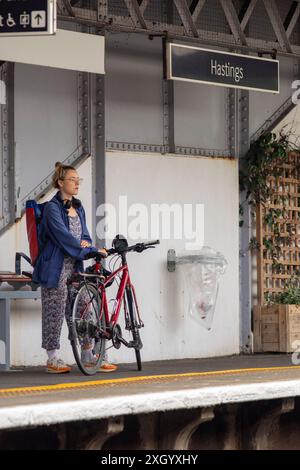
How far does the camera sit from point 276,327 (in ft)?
47.3

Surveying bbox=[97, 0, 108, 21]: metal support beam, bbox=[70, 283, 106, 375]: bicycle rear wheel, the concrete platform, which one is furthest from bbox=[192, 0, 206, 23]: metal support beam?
the concrete platform

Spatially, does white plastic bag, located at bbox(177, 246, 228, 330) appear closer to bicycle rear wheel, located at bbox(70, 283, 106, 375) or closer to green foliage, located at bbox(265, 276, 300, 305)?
green foliage, located at bbox(265, 276, 300, 305)

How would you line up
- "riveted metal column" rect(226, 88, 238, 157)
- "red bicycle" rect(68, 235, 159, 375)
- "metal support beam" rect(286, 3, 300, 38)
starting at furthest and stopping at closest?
"riveted metal column" rect(226, 88, 238, 157), "metal support beam" rect(286, 3, 300, 38), "red bicycle" rect(68, 235, 159, 375)

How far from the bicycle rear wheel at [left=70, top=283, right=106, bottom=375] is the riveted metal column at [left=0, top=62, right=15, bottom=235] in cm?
226

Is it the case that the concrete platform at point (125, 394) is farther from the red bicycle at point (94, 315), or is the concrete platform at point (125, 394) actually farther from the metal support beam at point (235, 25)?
the metal support beam at point (235, 25)

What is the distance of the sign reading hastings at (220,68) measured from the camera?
489 inches

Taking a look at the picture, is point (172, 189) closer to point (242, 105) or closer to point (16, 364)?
point (242, 105)

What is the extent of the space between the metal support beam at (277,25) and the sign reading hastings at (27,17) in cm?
424

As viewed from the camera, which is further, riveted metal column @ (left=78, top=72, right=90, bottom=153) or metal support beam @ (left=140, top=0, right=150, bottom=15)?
riveted metal column @ (left=78, top=72, right=90, bottom=153)

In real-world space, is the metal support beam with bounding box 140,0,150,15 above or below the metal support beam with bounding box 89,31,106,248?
above

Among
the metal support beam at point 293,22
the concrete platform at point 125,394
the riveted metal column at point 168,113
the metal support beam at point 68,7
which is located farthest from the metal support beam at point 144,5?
the concrete platform at point 125,394

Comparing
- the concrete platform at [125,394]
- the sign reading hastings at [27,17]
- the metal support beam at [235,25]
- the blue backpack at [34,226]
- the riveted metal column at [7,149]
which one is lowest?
the concrete platform at [125,394]

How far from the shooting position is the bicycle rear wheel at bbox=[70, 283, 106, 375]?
10.1 m

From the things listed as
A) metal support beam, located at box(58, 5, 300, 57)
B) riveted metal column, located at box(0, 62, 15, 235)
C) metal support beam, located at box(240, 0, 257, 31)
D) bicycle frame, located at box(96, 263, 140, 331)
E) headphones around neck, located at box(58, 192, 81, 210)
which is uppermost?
metal support beam, located at box(240, 0, 257, 31)
